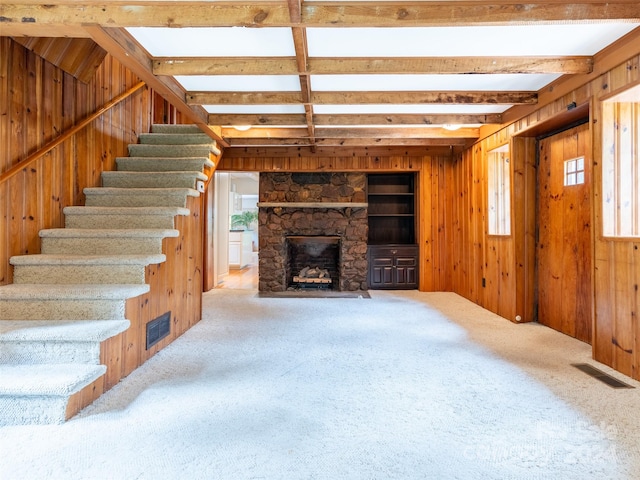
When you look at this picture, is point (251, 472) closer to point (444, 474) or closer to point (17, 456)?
point (444, 474)

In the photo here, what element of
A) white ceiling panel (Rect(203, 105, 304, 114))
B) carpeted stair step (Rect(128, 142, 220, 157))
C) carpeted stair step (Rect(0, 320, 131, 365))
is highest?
white ceiling panel (Rect(203, 105, 304, 114))

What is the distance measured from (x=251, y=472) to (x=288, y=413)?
0.43 metres

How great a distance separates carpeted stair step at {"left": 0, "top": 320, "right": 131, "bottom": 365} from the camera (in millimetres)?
1841

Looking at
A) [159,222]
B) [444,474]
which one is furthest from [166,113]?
[444,474]

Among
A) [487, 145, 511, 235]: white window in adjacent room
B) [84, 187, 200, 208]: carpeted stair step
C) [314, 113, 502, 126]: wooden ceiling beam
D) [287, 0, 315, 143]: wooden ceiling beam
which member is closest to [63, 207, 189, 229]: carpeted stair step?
[84, 187, 200, 208]: carpeted stair step

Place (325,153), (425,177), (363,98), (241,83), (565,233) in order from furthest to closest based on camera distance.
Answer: (425,177) → (325,153) → (565,233) → (363,98) → (241,83)

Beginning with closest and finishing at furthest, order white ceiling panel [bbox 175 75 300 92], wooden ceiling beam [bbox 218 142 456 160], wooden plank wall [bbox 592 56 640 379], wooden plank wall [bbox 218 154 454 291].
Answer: wooden plank wall [bbox 592 56 640 379] < white ceiling panel [bbox 175 75 300 92] < wooden ceiling beam [bbox 218 142 456 160] < wooden plank wall [bbox 218 154 454 291]

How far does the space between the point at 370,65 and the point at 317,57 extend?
1.23 feet

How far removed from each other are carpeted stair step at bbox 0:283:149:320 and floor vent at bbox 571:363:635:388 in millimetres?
2968

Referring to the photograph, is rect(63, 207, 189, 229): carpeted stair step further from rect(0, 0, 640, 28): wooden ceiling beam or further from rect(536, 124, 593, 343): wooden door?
rect(536, 124, 593, 343): wooden door

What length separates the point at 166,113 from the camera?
16.0 ft

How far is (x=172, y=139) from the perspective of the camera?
4.10m

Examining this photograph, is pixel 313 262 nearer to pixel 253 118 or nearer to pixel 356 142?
pixel 356 142

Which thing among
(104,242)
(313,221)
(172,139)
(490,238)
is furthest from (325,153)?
(104,242)
